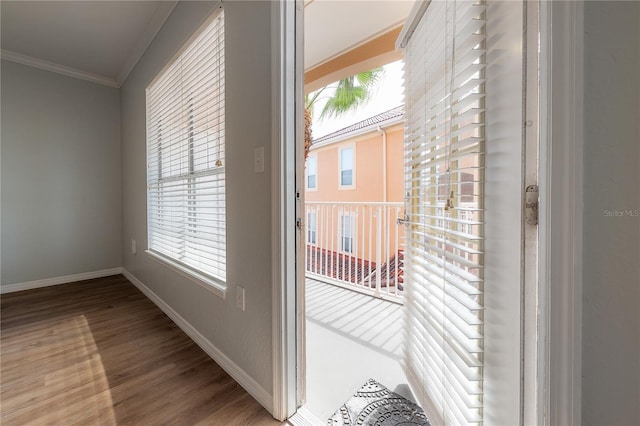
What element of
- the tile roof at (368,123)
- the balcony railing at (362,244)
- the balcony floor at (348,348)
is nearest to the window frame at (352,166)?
the tile roof at (368,123)

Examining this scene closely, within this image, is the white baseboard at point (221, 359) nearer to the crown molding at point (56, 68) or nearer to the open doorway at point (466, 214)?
the open doorway at point (466, 214)

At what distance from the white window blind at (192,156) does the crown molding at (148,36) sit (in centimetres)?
42

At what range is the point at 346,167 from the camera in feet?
20.5

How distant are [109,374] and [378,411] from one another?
4.92 feet

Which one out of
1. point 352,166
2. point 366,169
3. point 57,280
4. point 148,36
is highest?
point 148,36

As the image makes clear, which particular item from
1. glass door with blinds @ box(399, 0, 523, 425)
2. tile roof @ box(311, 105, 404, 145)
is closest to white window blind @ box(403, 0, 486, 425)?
glass door with blinds @ box(399, 0, 523, 425)

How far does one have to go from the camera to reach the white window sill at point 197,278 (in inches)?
60.1

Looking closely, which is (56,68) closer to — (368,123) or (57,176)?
(57,176)

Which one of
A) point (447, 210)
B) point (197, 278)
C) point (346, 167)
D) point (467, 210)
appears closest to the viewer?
point (467, 210)

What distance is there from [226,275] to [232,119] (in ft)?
2.89

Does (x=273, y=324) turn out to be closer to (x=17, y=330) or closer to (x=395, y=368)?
(x=395, y=368)

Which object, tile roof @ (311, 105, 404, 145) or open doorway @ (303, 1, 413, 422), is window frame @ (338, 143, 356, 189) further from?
open doorway @ (303, 1, 413, 422)

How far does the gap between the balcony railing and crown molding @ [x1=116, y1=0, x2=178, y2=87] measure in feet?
8.02

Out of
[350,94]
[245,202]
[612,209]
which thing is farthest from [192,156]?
[350,94]
